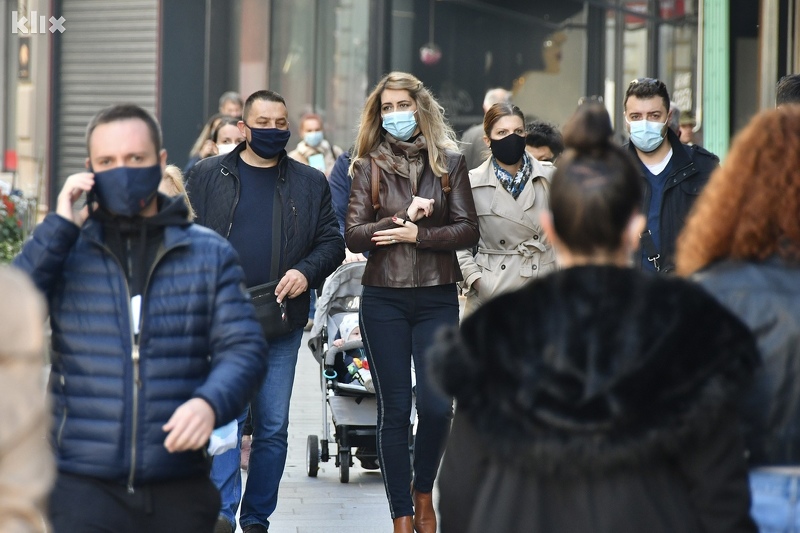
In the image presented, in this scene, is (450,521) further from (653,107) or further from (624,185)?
(653,107)

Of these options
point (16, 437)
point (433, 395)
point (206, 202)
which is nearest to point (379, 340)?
point (433, 395)

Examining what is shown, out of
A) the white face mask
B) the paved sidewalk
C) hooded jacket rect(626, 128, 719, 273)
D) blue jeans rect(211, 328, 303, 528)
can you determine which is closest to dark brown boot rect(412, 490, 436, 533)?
the paved sidewalk

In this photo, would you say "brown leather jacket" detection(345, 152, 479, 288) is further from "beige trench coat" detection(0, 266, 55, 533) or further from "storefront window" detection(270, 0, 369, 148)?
"storefront window" detection(270, 0, 369, 148)

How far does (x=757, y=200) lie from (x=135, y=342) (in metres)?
1.70

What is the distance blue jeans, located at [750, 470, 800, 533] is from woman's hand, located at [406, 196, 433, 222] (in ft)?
10.5

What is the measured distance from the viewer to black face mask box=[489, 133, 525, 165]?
21.2 feet

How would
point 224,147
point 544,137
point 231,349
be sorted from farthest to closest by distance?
1. point 224,147
2. point 544,137
3. point 231,349

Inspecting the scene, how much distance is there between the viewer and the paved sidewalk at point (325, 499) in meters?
6.54

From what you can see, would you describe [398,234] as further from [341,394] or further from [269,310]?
[341,394]

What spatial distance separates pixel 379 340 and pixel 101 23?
13.4 m

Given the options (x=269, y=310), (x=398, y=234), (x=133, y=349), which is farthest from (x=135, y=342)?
(x=398, y=234)

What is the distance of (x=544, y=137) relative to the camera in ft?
27.2

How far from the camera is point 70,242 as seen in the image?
3.77 meters

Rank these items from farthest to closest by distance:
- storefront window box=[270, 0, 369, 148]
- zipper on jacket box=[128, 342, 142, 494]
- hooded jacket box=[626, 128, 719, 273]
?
1. storefront window box=[270, 0, 369, 148]
2. hooded jacket box=[626, 128, 719, 273]
3. zipper on jacket box=[128, 342, 142, 494]
